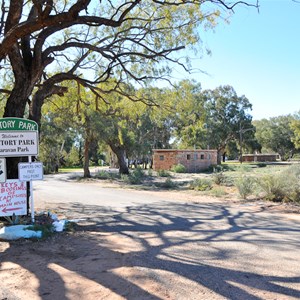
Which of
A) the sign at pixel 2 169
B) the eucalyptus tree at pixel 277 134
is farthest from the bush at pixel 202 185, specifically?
the eucalyptus tree at pixel 277 134

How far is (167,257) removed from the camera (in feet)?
21.2

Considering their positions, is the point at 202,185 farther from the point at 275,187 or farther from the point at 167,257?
the point at 167,257

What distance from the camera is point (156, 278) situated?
5.32 meters

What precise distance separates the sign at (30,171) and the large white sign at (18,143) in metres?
0.30

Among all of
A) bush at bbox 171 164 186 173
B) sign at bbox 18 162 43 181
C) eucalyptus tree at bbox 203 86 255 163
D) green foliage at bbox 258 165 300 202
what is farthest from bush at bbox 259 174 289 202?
eucalyptus tree at bbox 203 86 255 163

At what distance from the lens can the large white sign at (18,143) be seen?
29.4 ft

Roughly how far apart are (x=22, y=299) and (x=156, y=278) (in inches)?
71.0

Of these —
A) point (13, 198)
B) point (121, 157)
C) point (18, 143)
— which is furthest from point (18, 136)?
point (121, 157)

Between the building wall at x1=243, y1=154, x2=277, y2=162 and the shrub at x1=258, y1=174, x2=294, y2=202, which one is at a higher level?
the building wall at x1=243, y1=154, x2=277, y2=162

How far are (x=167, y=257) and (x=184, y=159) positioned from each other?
127ft

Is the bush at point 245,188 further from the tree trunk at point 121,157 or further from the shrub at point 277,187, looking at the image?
the tree trunk at point 121,157

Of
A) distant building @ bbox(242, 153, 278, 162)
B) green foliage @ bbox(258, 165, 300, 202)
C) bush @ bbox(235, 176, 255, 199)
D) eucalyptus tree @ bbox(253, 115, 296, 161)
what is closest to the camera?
green foliage @ bbox(258, 165, 300, 202)

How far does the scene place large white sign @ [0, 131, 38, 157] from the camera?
897cm

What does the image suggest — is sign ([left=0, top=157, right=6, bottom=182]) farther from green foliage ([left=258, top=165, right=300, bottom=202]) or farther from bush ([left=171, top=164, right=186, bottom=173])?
bush ([left=171, top=164, right=186, bottom=173])
